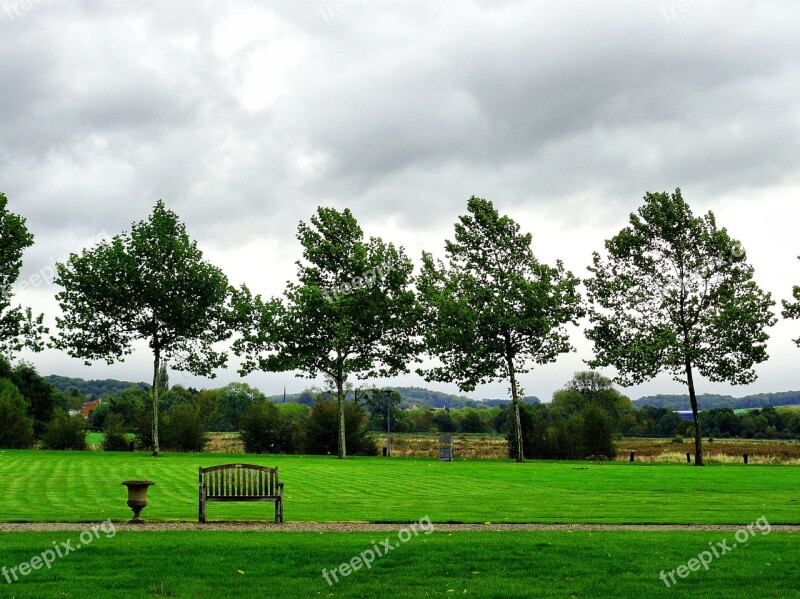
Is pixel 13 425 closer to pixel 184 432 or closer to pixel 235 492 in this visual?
pixel 184 432

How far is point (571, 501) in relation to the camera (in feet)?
71.7

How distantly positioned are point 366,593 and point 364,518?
22.8ft

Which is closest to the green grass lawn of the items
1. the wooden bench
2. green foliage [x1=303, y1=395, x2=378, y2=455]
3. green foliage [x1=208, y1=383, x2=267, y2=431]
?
the wooden bench

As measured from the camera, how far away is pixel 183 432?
66312 mm

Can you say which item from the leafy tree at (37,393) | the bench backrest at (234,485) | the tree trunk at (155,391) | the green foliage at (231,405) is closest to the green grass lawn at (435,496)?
the bench backrest at (234,485)

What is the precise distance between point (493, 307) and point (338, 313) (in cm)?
1127

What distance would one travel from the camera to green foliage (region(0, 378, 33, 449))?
61844 mm

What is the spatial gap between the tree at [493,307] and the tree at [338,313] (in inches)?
111

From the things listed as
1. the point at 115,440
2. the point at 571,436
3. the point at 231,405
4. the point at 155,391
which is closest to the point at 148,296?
the point at 155,391

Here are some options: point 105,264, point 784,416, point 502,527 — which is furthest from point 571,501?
point 784,416

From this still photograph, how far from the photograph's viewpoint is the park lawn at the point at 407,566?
10.5 metres

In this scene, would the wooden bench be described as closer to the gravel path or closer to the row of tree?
the gravel path

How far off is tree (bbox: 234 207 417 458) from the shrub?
16513 mm

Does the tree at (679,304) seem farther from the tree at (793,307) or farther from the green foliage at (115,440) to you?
the green foliage at (115,440)
